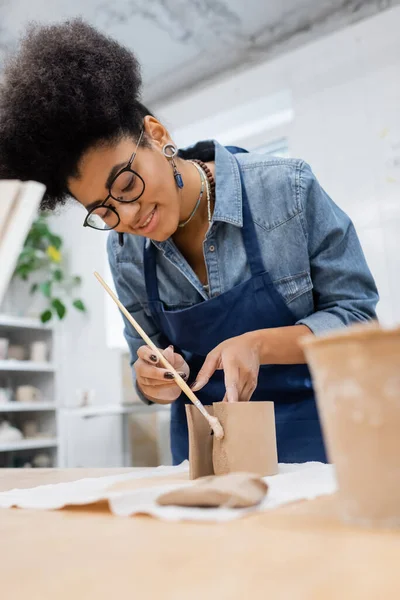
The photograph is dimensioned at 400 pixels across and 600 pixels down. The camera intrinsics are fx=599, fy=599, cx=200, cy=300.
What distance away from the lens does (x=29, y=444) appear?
13.0 ft

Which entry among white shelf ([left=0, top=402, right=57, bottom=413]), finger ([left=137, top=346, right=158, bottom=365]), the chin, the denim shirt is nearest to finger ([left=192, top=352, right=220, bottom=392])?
finger ([left=137, top=346, right=158, bottom=365])

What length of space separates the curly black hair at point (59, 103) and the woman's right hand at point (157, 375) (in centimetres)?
44

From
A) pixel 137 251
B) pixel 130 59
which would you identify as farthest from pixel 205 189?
pixel 130 59

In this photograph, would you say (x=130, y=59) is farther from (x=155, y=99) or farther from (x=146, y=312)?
(x=155, y=99)

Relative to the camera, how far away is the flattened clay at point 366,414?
0.45 m

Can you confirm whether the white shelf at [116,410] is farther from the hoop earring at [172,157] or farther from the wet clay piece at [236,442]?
the wet clay piece at [236,442]

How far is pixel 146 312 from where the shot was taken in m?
1.62

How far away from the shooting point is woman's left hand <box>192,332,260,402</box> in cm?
111

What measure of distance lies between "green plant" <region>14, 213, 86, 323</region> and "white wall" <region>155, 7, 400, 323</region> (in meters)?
1.85

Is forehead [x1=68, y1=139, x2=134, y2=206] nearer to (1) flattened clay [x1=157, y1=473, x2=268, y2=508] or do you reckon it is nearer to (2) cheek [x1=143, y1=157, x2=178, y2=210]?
(2) cheek [x1=143, y1=157, x2=178, y2=210]

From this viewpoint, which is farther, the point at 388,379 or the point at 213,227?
the point at 213,227

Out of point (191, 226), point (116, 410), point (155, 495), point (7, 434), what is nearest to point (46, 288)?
point (7, 434)

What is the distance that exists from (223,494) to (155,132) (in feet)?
3.37

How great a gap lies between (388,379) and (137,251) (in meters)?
1.22
